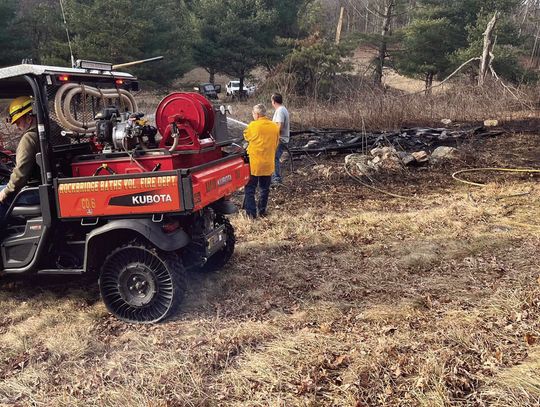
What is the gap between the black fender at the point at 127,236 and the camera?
3.99 metres

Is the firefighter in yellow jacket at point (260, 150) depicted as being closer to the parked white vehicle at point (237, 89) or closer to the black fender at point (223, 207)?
the black fender at point (223, 207)

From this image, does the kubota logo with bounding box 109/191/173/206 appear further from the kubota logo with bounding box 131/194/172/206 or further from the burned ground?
the burned ground

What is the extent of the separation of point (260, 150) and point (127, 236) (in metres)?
3.09

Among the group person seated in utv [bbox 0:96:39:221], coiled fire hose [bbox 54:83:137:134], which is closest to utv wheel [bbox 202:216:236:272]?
coiled fire hose [bbox 54:83:137:134]

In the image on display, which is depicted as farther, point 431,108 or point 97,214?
point 431,108

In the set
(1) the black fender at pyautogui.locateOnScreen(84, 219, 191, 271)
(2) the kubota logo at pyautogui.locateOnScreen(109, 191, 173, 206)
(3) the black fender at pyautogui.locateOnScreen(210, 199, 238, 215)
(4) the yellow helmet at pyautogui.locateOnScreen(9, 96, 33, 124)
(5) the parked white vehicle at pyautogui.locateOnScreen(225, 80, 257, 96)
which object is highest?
(4) the yellow helmet at pyautogui.locateOnScreen(9, 96, 33, 124)

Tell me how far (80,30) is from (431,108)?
57.5 ft

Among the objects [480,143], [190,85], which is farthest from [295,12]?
[480,143]

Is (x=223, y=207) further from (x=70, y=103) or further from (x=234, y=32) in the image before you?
(x=234, y=32)

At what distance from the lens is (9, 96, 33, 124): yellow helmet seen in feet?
14.0

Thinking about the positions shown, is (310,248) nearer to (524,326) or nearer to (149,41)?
(524,326)

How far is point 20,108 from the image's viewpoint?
14.1 ft

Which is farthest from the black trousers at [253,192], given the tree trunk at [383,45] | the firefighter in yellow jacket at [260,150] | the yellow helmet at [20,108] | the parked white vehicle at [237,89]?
the tree trunk at [383,45]

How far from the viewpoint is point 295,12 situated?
30125mm
